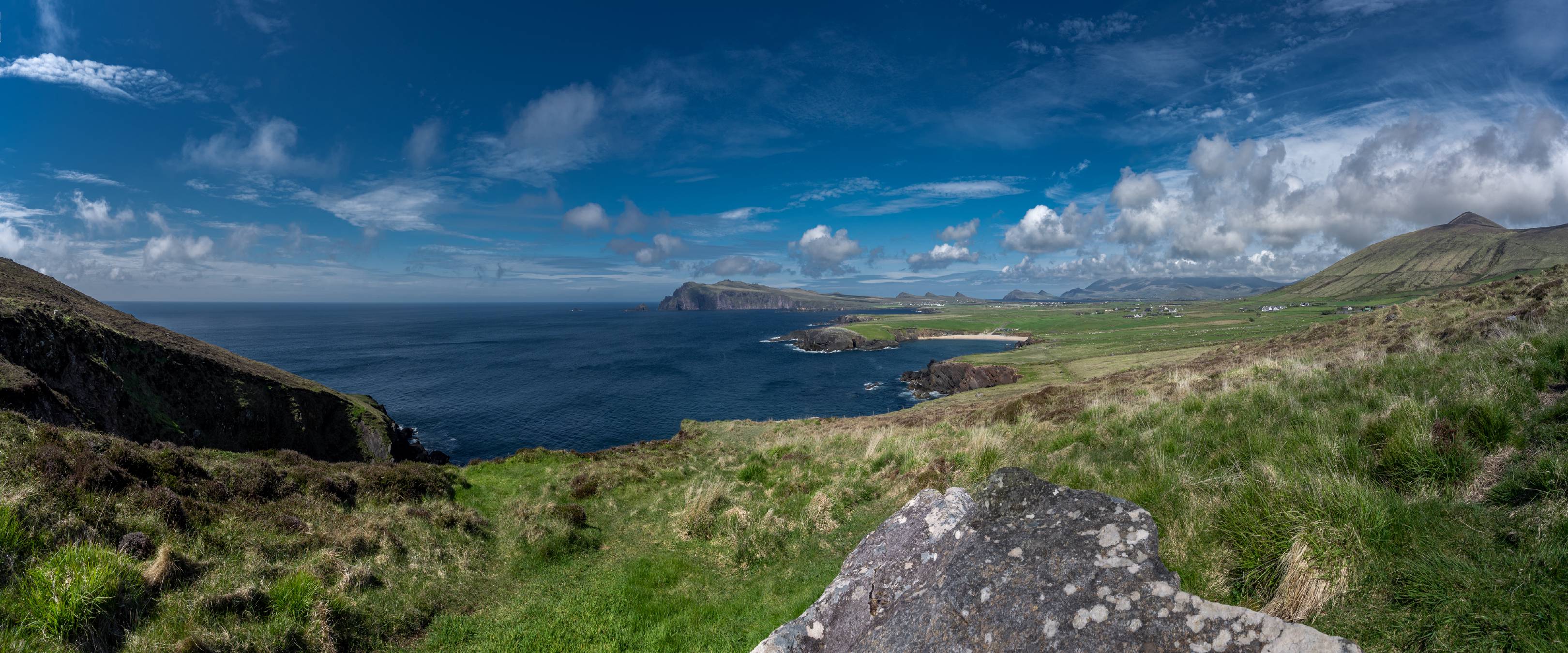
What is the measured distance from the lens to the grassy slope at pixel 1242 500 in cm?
417

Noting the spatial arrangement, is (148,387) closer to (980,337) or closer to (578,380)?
(578,380)

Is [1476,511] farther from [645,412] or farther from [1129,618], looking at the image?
[645,412]

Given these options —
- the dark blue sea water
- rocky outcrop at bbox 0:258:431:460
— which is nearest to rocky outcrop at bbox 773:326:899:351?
the dark blue sea water

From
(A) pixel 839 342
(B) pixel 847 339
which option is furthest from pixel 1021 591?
(B) pixel 847 339

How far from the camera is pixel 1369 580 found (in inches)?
171

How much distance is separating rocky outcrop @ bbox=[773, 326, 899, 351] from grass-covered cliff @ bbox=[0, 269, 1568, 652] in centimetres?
Answer: 12220

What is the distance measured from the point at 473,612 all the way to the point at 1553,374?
17462 millimetres

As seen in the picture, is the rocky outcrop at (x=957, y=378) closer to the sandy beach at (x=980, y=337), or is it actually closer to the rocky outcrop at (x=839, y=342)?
the rocky outcrop at (x=839, y=342)

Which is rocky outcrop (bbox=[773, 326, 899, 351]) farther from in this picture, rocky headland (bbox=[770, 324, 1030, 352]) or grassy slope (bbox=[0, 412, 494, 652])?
grassy slope (bbox=[0, 412, 494, 652])

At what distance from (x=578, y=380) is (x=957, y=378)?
210 ft

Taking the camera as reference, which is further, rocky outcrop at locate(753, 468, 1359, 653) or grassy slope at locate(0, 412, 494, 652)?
grassy slope at locate(0, 412, 494, 652)

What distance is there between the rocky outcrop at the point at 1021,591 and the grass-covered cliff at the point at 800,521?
1245mm

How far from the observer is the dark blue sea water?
6169 cm

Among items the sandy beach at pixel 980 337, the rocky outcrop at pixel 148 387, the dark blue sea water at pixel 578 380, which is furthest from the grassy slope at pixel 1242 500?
the sandy beach at pixel 980 337
